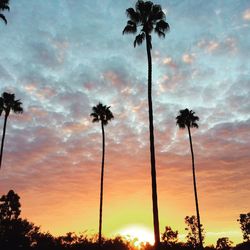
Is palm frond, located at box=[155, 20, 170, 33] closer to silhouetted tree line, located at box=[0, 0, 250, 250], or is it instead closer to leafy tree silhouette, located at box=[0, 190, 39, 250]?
silhouetted tree line, located at box=[0, 0, 250, 250]

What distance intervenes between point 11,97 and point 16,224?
2926 centimetres

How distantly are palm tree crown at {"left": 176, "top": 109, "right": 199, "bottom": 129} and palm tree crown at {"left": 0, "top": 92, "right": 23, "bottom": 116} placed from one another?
85.6 ft

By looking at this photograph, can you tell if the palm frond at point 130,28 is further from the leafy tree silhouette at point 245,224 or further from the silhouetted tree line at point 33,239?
the leafy tree silhouette at point 245,224

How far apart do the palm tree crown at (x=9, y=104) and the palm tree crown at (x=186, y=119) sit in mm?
26092

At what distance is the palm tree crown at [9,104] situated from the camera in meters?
52.7

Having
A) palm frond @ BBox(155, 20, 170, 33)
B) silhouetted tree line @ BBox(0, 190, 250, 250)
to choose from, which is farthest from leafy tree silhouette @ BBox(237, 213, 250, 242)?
palm frond @ BBox(155, 20, 170, 33)

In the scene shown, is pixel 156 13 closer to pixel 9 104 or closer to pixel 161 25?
pixel 161 25

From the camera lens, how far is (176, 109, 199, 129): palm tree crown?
61906 mm

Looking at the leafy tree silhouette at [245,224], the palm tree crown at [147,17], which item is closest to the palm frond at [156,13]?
the palm tree crown at [147,17]

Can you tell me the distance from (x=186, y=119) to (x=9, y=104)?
1129 inches

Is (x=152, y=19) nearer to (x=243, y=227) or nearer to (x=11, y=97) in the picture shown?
(x=11, y=97)

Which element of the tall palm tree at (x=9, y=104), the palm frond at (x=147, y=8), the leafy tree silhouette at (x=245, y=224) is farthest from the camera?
the leafy tree silhouette at (x=245, y=224)

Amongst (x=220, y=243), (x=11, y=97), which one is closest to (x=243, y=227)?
(x=220, y=243)

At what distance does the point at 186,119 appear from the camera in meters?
61.8
